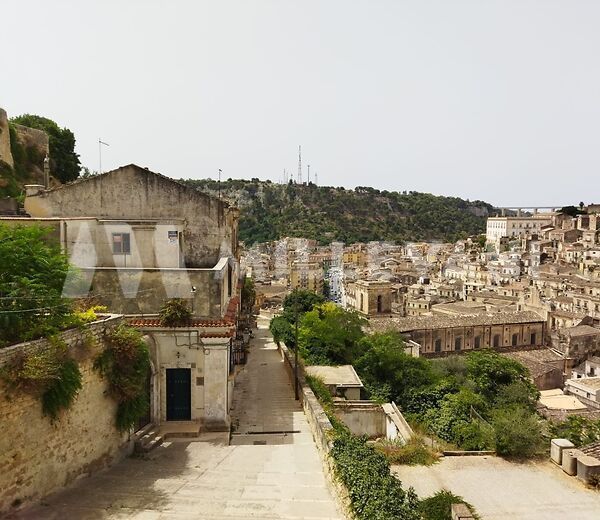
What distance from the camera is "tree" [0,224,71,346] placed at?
1001 cm

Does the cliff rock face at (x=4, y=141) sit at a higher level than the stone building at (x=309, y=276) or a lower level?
higher

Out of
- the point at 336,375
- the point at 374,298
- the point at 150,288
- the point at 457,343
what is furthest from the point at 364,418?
the point at 374,298

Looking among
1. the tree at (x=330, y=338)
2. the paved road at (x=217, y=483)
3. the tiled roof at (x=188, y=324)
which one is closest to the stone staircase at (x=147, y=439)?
the paved road at (x=217, y=483)

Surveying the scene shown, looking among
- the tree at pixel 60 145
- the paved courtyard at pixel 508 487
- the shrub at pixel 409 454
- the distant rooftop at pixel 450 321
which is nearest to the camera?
the paved courtyard at pixel 508 487

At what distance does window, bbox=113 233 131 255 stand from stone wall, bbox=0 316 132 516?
176 inches

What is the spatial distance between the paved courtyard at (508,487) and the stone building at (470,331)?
32.6 m

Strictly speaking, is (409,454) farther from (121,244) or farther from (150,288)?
(121,244)

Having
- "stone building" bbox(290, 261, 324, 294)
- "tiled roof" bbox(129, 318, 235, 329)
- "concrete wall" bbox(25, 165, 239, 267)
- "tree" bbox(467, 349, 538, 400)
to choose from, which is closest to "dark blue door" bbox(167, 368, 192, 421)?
"tiled roof" bbox(129, 318, 235, 329)

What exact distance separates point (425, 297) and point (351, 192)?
11867 centimetres

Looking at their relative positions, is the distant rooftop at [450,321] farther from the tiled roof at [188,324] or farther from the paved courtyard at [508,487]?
the tiled roof at [188,324]

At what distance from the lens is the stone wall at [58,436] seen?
9156 millimetres

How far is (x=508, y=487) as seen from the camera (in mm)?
14430

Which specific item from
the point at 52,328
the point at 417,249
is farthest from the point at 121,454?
the point at 417,249

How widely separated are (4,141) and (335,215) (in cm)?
13467
